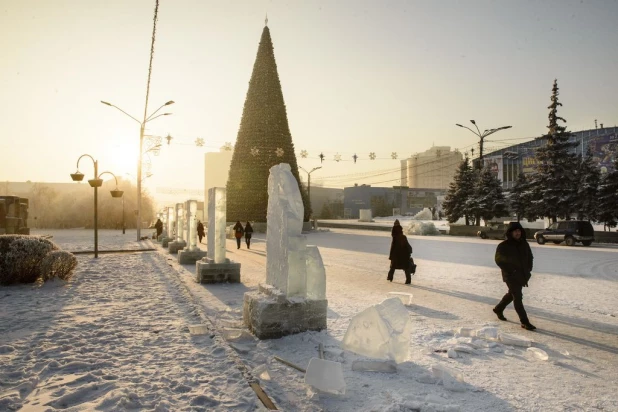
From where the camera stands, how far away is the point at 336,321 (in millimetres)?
6680

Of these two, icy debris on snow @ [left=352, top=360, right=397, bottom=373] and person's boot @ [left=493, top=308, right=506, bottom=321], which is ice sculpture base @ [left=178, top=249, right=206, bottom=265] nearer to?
person's boot @ [left=493, top=308, right=506, bottom=321]

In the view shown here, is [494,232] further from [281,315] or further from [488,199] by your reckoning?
[281,315]

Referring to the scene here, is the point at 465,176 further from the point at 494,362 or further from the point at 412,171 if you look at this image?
the point at 412,171

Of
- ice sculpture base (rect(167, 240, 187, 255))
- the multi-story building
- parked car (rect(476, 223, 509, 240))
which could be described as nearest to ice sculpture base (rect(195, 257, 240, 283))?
ice sculpture base (rect(167, 240, 187, 255))

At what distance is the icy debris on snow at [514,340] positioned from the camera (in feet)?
17.8

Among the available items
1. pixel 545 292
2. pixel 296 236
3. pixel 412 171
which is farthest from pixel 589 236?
pixel 412 171

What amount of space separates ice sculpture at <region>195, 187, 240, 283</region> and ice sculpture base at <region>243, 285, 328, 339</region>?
15.8ft

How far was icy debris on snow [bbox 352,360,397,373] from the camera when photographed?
4570mm

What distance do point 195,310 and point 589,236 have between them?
25.0 meters

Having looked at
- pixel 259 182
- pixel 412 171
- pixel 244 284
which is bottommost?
pixel 244 284

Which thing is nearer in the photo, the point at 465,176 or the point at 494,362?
the point at 494,362

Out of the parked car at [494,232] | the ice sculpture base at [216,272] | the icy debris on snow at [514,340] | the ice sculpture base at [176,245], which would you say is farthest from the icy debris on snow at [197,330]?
the parked car at [494,232]

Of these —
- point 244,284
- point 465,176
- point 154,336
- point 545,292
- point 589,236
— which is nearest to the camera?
point 154,336

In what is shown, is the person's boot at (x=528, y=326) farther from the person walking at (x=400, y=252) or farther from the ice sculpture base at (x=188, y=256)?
the ice sculpture base at (x=188, y=256)
